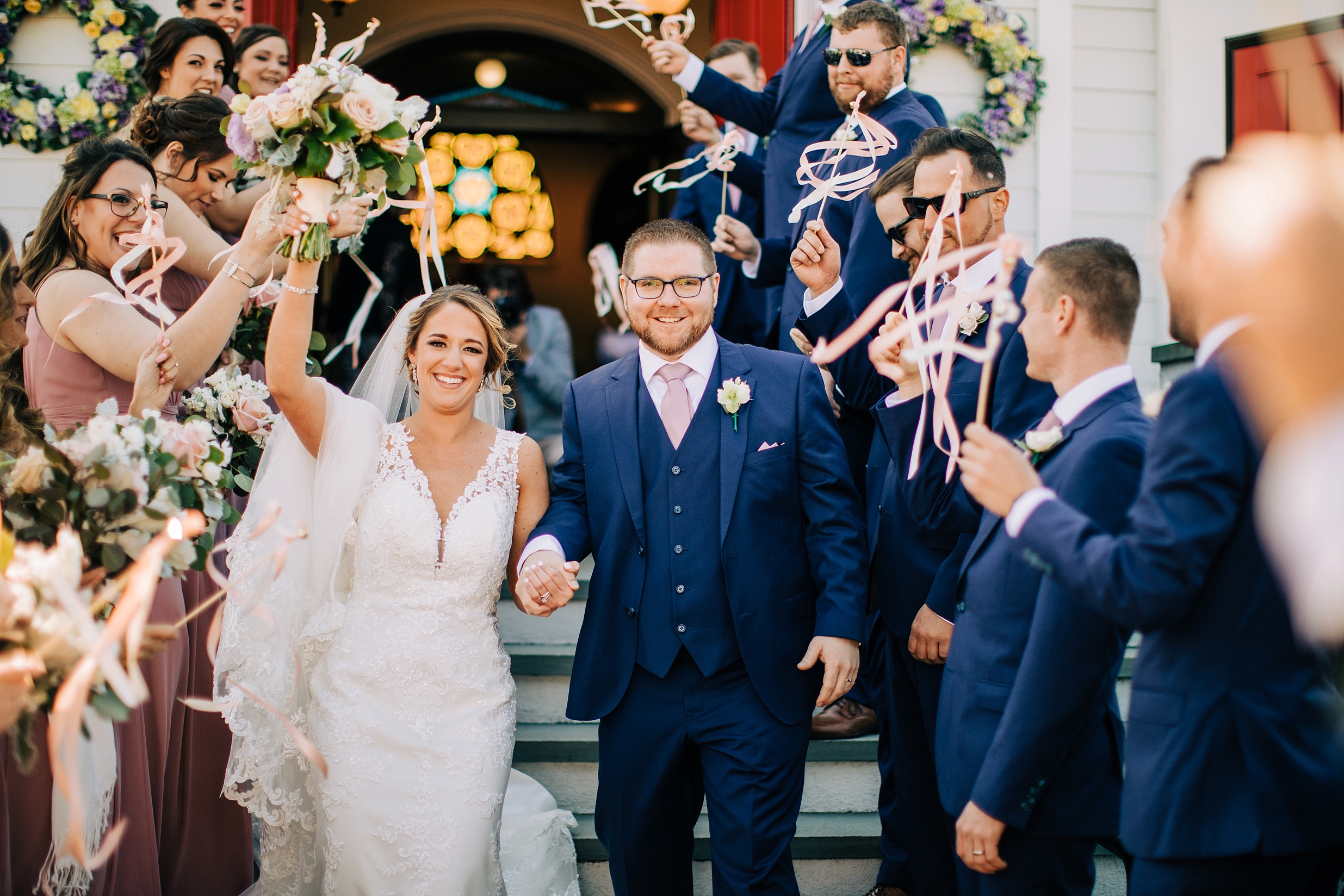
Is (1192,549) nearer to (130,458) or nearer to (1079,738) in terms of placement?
(1079,738)

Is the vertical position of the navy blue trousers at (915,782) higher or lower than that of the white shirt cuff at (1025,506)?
lower

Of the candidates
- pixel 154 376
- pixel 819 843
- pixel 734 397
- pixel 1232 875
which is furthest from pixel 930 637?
pixel 154 376

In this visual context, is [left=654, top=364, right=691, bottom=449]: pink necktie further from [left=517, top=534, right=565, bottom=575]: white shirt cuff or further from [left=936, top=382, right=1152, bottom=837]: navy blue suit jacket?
[left=936, top=382, right=1152, bottom=837]: navy blue suit jacket

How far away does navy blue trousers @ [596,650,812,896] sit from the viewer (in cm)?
289

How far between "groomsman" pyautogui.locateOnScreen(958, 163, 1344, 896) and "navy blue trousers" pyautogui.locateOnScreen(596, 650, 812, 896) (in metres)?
1.10

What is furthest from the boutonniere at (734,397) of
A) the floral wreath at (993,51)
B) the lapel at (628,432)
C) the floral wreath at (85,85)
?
the floral wreath at (85,85)

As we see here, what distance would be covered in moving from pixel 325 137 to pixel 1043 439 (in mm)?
2034

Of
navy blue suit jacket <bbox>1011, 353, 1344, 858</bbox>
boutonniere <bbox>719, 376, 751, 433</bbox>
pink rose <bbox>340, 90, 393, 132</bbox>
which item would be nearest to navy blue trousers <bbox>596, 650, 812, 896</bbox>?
boutonniere <bbox>719, 376, 751, 433</bbox>

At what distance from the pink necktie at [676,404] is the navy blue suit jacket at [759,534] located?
78mm

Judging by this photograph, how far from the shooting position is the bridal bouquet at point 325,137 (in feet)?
9.01

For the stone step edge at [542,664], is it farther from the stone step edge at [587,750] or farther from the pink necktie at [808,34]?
the pink necktie at [808,34]

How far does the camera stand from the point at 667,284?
3.13m

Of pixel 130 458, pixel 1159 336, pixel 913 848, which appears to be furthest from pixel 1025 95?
pixel 130 458

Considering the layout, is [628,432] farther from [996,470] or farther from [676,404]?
[996,470]
